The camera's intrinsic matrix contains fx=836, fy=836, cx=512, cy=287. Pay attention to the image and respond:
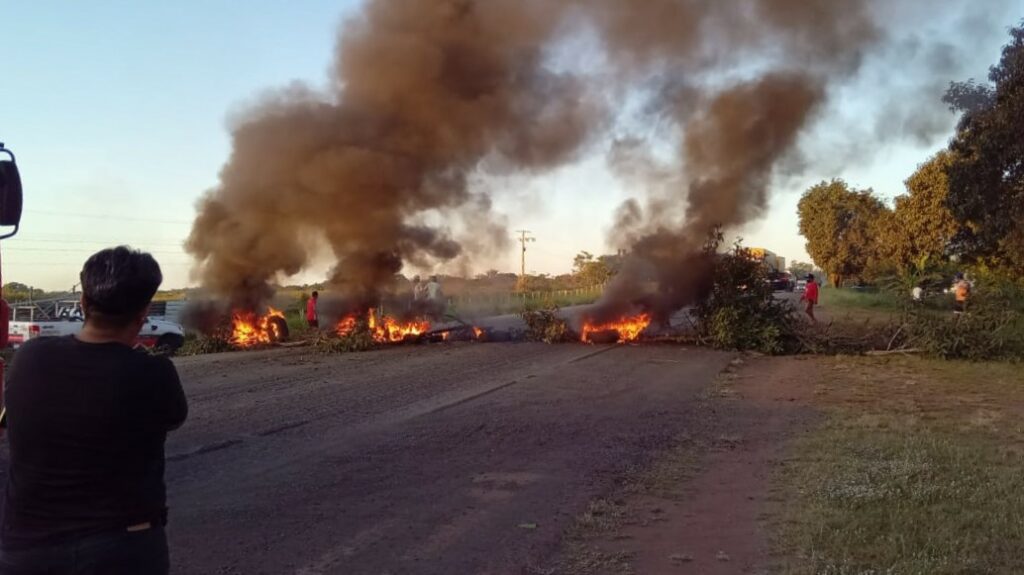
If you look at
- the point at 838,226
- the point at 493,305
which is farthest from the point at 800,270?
the point at 493,305

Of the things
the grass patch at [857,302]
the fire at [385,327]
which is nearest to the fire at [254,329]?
the fire at [385,327]

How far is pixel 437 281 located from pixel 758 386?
10098 mm

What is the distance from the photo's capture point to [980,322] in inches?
668

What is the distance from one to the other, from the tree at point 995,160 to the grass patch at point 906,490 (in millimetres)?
6562

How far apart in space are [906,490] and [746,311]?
498 inches

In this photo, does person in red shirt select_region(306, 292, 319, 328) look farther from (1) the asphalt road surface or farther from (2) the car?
(2) the car

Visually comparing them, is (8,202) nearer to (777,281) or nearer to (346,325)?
(346,325)

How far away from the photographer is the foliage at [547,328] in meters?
20.3

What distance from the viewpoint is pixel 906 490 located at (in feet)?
21.0

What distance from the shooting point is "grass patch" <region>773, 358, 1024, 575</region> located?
4953mm

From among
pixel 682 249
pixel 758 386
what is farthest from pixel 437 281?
pixel 758 386

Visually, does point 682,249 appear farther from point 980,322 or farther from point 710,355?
point 980,322

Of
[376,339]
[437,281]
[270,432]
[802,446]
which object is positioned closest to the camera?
[802,446]

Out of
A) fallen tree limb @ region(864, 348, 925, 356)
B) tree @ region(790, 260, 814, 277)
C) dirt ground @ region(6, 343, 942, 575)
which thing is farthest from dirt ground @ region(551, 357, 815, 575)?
tree @ region(790, 260, 814, 277)
